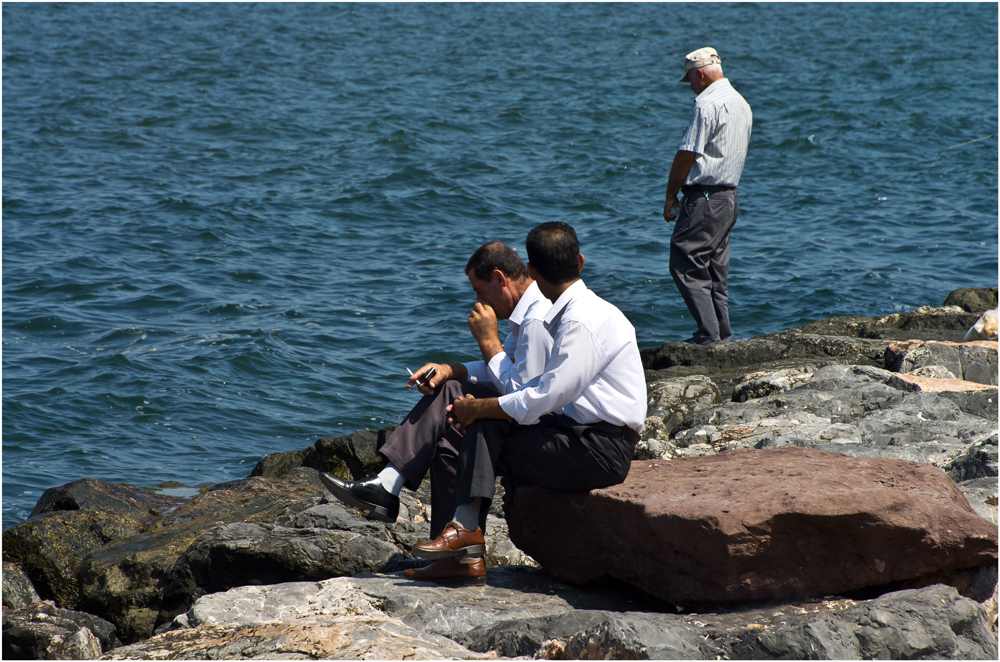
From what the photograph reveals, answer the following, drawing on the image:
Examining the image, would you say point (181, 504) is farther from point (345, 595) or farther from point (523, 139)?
point (523, 139)

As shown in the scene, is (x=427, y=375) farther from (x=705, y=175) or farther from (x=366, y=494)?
(x=705, y=175)

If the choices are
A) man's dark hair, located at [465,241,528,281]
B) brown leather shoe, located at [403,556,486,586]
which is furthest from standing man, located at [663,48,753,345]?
brown leather shoe, located at [403,556,486,586]

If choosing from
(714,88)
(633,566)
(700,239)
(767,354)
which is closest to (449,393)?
(633,566)

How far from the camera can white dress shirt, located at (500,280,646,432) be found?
12.8 feet

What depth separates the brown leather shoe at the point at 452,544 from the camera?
3.96 metres

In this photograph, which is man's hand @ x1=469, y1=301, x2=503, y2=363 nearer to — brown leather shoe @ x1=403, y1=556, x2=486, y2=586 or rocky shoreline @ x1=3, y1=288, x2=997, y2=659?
rocky shoreline @ x1=3, y1=288, x2=997, y2=659

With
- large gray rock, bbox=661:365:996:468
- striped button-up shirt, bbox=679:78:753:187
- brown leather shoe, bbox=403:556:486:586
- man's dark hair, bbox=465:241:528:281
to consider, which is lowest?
large gray rock, bbox=661:365:996:468

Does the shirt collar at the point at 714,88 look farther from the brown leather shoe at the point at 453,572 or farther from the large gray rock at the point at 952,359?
the brown leather shoe at the point at 453,572

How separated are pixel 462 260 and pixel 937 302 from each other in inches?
254

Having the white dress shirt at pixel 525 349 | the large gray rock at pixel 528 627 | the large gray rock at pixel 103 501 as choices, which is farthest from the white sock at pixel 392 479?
the large gray rock at pixel 103 501

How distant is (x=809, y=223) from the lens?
619 inches

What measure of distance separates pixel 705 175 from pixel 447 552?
4603 millimetres

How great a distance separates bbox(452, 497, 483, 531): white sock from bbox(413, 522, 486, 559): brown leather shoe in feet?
0.07

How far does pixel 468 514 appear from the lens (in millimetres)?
4059
